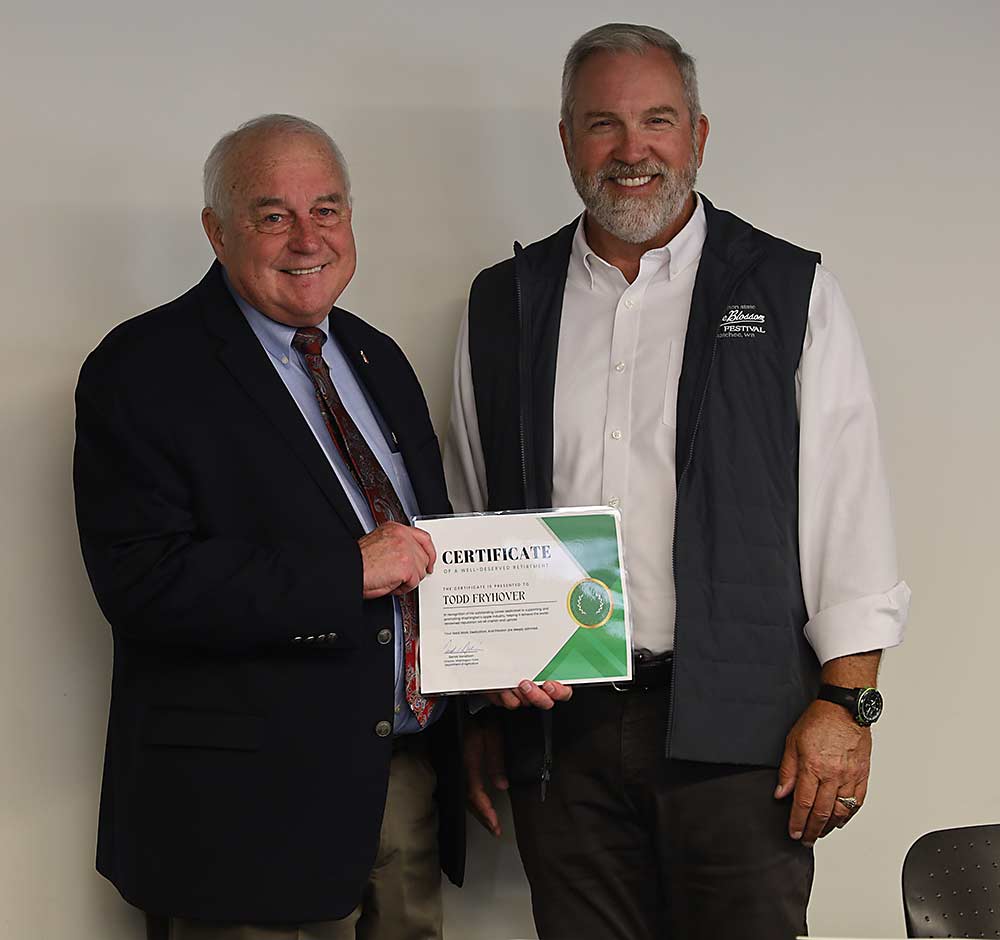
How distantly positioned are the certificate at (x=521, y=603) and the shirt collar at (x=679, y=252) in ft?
1.80

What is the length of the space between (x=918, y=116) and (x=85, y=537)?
207 cm

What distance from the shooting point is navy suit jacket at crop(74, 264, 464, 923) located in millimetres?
2211

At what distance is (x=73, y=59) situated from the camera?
2721mm

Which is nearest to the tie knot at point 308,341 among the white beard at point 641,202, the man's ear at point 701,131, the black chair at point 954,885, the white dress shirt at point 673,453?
the white dress shirt at point 673,453

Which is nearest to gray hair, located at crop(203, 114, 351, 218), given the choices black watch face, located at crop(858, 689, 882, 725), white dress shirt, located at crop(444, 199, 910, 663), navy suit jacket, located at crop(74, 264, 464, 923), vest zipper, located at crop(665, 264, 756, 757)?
navy suit jacket, located at crop(74, 264, 464, 923)

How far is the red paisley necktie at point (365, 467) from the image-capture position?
2.39 meters

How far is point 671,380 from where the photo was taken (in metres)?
2.54

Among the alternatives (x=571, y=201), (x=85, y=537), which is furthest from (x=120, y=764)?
(x=571, y=201)

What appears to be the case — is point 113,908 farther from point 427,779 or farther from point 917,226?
point 917,226

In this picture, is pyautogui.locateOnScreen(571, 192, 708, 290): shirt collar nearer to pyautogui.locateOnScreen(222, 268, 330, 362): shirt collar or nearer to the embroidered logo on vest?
the embroidered logo on vest

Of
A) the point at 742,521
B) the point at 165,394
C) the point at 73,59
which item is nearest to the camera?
the point at 165,394

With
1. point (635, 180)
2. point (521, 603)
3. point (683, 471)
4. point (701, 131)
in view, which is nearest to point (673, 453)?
point (683, 471)

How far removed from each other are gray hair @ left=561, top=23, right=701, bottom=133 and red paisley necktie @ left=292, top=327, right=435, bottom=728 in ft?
2.37

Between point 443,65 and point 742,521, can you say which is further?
point 443,65
